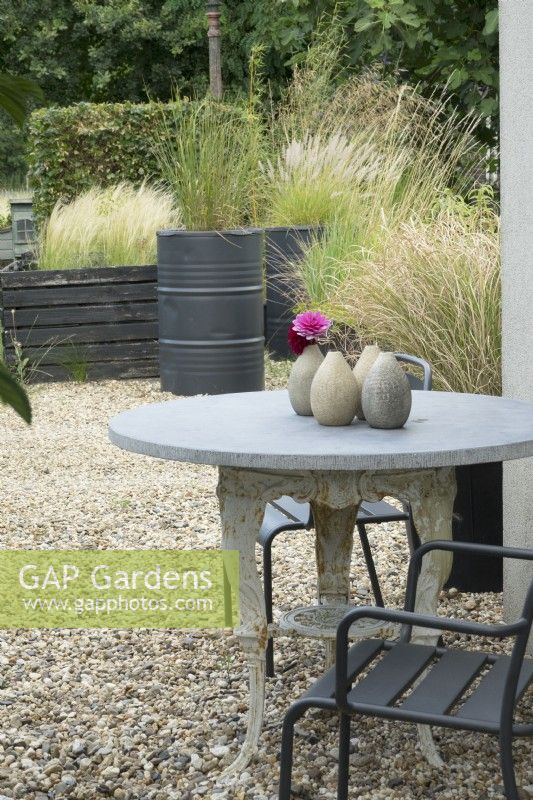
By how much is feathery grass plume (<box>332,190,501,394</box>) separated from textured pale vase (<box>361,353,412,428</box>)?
183cm

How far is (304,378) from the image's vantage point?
2586mm

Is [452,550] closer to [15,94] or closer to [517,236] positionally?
[517,236]

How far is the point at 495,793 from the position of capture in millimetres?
2434

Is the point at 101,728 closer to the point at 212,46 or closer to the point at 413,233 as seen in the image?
the point at 413,233

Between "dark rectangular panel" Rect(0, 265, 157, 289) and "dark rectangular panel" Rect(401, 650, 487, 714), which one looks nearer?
"dark rectangular panel" Rect(401, 650, 487, 714)

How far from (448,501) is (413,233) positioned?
9.51 feet

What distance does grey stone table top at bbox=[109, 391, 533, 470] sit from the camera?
7.04ft

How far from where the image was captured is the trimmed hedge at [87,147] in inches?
383

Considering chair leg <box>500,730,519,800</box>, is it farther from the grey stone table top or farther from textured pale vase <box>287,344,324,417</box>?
textured pale vase <box>287,344,324,417</box>

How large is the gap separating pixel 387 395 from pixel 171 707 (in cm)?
108

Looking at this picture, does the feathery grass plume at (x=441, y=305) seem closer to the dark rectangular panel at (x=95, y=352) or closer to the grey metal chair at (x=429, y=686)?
the grey metal chair at (x=429, y=686)

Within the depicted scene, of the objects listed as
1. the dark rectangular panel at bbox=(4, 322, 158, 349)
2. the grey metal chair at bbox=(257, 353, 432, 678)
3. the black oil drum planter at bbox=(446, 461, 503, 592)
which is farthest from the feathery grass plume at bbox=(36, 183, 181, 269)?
the grey metal chair at bbox=(257, 353, 432, 678)

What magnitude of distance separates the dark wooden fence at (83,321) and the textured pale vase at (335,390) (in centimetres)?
524

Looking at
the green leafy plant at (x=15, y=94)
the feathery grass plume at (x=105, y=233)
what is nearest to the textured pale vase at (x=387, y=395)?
the green leafy plant at (x=15, y=94)
